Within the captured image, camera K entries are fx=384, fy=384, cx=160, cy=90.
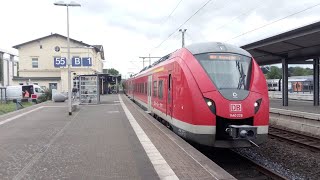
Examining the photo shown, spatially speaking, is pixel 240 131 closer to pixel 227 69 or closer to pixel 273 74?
pixel 227 69

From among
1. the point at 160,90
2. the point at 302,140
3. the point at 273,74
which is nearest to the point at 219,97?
the point at 160,90

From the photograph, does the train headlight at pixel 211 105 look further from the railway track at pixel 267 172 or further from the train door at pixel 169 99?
the train door at pixel 169 99

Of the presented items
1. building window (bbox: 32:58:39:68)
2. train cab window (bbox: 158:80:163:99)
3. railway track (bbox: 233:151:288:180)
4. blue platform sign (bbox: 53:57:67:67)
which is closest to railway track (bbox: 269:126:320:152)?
railway track (bbox: 233:151:288:180)

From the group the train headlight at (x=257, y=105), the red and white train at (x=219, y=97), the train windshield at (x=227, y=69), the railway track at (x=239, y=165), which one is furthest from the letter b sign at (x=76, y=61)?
the train headlight at (x=257, y=105)

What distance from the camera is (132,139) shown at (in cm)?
1033

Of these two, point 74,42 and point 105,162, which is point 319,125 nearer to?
point 105,162

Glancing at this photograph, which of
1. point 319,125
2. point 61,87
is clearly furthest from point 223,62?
point 61,87

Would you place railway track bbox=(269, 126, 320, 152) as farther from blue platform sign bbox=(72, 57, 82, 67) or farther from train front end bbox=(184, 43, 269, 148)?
blue platform sign bbox=(72, 57, 82, 67)

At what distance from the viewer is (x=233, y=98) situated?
887 centimetres

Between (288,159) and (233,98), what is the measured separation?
10.8 feet

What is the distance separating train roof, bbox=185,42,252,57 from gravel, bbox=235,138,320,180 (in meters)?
2.99

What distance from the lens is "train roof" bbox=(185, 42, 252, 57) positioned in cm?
999

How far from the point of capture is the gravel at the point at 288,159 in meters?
9.21

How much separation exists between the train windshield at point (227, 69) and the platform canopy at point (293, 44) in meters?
6.50
